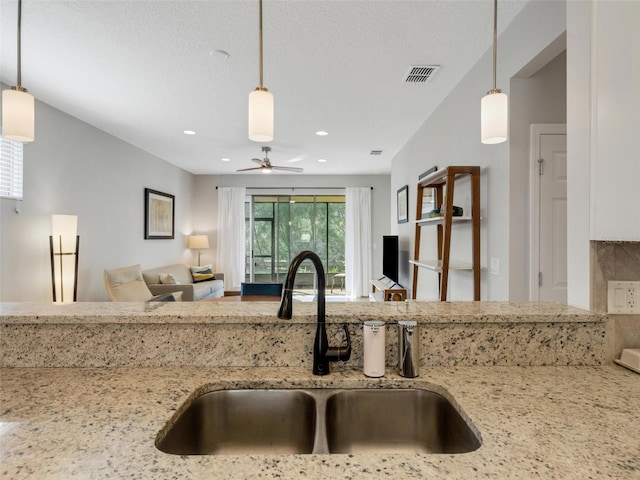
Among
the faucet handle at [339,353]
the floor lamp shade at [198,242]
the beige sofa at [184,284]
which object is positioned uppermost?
the floor lamp shade at [198,242]

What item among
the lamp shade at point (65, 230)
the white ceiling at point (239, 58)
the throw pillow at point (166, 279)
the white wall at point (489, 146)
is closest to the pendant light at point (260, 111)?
the white ceiling at point (239, 58)

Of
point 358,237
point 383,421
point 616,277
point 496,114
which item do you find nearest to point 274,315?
point 383,421

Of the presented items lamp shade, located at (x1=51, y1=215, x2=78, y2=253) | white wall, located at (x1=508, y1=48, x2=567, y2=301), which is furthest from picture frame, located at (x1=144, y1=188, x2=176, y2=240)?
white wall, located at (x1=508, y1=48, x2=567, y2=301)

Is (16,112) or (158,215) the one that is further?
(158,215)

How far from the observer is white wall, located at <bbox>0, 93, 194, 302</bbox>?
322 centimetres

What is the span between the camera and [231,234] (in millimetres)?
7211

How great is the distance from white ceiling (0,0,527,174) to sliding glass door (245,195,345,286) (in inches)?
125

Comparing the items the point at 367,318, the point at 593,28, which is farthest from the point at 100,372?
the point at 593,28

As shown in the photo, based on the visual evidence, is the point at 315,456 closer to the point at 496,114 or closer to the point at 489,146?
the point at 496,114

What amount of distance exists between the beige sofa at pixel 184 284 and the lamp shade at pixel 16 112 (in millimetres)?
3821

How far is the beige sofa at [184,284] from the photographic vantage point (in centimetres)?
504

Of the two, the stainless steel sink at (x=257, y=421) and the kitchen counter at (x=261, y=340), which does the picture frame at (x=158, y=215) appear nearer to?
the kitchen counter at (x=261, y=340)

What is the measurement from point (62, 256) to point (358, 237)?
499 cm

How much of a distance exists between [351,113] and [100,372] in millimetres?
3338
